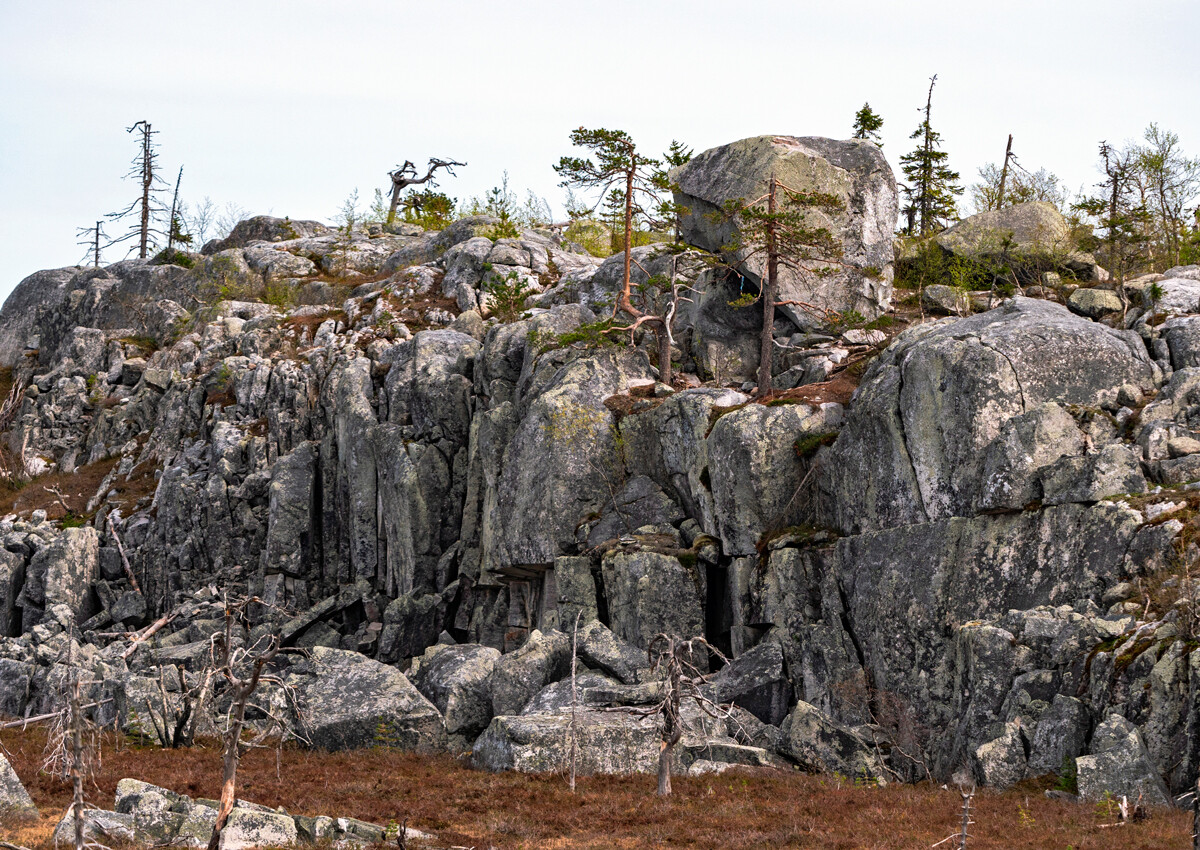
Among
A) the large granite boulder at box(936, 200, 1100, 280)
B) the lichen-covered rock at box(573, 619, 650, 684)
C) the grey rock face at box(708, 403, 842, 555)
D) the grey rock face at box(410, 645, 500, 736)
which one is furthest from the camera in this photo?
the large granite boulder at box(936, 200, 1100, 280)

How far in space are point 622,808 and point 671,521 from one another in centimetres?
1606

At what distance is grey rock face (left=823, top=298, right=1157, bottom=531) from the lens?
32906 millimetres

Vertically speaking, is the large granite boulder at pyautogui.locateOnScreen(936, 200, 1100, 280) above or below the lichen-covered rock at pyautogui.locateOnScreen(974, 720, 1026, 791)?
above

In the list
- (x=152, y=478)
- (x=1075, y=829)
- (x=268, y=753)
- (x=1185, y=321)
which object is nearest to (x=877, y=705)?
(x=1075, y=829)

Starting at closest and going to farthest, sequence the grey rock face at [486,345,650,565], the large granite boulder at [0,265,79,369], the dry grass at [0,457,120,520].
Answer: the grey rock face at [486,345,650,565]
the dry grass at [0,457,120,520]
the large granite boulder at [0,265,79,369]

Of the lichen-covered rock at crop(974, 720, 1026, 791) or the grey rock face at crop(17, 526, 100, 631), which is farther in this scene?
the grey rock face at crop(17, 526, 100, 631)

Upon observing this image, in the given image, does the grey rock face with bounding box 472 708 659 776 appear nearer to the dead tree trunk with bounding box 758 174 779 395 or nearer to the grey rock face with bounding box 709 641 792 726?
the grey rock face with bounding box 709 641 792 726

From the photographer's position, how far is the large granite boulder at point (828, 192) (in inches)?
1969

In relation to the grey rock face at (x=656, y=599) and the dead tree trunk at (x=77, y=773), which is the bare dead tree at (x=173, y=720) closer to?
the grey rock face at (x=656, y=599)

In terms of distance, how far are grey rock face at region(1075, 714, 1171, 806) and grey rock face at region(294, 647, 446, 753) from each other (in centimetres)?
2230

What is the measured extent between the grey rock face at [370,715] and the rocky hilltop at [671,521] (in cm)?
12

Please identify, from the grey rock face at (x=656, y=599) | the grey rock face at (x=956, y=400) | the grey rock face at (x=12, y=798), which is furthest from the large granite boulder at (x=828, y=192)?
the grey rock face at (x=12, y=798)

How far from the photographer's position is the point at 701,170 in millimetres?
53500

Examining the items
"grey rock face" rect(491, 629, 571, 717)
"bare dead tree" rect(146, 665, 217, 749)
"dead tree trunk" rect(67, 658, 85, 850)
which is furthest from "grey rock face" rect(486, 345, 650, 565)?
"dead tree trunk" rect(67, 658, 85, 850)
